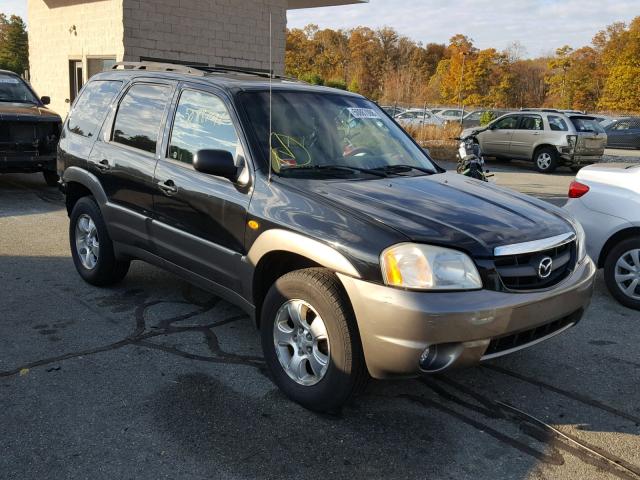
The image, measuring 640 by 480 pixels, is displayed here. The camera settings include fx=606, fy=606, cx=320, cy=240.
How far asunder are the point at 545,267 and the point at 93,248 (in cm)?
382

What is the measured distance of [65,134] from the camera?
18.5ft

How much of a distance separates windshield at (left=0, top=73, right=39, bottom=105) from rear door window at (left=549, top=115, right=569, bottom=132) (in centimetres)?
1352

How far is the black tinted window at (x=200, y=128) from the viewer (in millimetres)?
3998

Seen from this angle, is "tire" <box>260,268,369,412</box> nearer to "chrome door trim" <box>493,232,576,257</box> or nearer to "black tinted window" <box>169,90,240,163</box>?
"chrome door trim" <box>493,232,576,257</box>

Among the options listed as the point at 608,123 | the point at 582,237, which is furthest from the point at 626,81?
the point at 582,237

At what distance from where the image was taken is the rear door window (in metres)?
17.2

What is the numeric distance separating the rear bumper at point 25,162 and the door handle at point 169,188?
6.54 meters

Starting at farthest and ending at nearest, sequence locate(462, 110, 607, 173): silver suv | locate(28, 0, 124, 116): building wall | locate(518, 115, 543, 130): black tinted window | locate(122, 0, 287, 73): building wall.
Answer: locate(518, 115, 543, 130): black tinted window → locate(462, 110, 607, 173): silver suv → locate(28, 0, 124, 116): building wall → locate(122, 0, 287, 73): building wall

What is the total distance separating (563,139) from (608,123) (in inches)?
557

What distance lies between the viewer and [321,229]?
10.7 ft

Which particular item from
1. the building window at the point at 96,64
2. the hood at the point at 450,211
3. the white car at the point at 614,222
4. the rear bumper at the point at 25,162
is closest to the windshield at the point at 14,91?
the rear bumper at the point at 25,162

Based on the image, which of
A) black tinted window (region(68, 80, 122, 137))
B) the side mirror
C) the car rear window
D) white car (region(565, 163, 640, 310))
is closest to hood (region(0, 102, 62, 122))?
black tinted window (region(68, 80, 122, 137))

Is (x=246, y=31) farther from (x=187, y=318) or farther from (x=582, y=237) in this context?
(x=582, y=237)

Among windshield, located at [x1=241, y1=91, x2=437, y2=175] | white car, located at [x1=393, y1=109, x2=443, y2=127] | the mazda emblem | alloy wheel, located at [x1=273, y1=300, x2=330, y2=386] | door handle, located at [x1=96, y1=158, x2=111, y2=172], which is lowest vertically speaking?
alloy wheel, located at [x1=273, y1=300, x2=330, y2=386]
